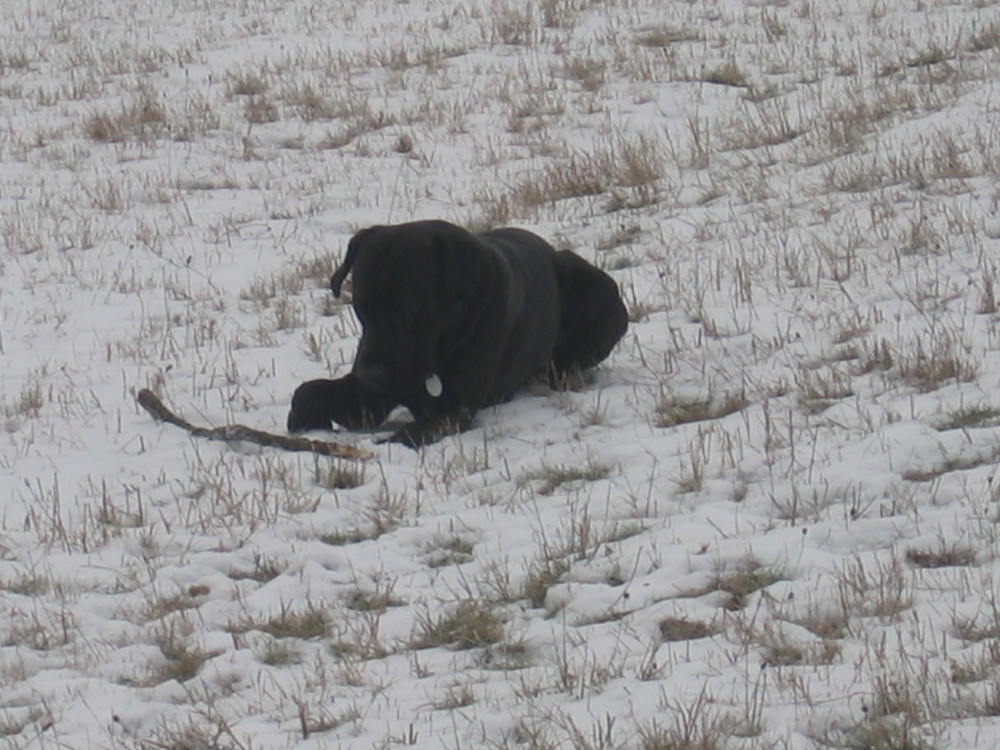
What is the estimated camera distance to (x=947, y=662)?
436 cm

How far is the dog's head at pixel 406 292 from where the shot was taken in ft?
23.0

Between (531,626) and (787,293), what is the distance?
13.3ft

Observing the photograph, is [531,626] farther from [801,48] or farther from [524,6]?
[524,6]

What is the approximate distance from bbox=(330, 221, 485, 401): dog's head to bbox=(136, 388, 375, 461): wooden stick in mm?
436

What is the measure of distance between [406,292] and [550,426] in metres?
0.97

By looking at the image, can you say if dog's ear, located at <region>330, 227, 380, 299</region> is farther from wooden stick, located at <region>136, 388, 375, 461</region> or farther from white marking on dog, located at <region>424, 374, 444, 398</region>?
wooden stick, located at <region>136, 388, 375, 461</region>

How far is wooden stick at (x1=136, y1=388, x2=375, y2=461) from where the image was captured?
6.82m

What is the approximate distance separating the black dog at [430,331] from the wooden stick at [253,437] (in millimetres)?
307

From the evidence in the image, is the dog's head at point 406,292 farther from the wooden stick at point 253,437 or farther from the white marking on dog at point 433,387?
the wooden stick at point 253,437

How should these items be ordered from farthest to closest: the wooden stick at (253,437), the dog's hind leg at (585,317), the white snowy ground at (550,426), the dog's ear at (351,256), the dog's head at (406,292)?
1. the dog's hind leg at (585,317)
2. the dog's ear at (351,256)
3. the dog's head at (406,292)
4. the wooden stick at (253,437)
5. the white snowy ground at (550,426)

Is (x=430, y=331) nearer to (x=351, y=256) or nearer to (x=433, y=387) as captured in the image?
(x=433, y=387)

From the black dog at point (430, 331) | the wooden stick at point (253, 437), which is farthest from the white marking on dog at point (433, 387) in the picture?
the wooden stick at point (253, 437)

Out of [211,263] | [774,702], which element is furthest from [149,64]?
[774,702]

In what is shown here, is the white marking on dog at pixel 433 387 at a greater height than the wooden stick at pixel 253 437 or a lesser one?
greater
